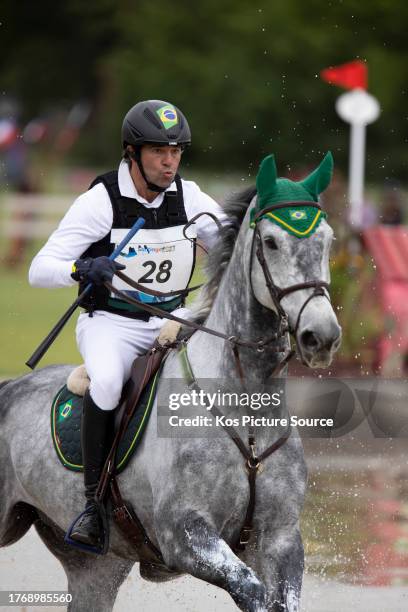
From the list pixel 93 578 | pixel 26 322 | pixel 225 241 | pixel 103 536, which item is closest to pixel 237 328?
pixel 225 241

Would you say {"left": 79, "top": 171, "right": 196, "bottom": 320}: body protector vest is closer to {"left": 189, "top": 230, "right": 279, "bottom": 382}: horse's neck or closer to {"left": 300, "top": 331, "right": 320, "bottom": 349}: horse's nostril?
{"left": 189, "top": 230, "right": 279, "bottom": 382}: horse's neck

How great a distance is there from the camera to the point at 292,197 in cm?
493

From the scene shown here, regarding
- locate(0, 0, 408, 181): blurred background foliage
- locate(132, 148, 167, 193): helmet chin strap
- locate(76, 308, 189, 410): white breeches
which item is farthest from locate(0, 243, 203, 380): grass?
locate(0, 0, 408, 181): blurred background foliage

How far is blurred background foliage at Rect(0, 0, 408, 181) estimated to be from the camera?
37.9 metres

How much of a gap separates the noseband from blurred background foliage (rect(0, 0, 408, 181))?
104 feet

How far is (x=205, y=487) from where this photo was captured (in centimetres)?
503

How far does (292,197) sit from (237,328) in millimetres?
617

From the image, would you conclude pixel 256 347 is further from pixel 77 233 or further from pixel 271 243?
pixel 77 233

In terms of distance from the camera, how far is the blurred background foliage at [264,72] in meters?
37.9

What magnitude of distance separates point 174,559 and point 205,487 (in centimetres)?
34

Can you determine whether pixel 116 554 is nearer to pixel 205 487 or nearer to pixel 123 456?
pixel 123 456

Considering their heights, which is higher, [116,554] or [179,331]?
[179,331]

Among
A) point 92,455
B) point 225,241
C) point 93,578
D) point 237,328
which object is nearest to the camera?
point 237,328

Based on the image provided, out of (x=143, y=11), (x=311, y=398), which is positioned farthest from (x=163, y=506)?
(x=143, y=11)
